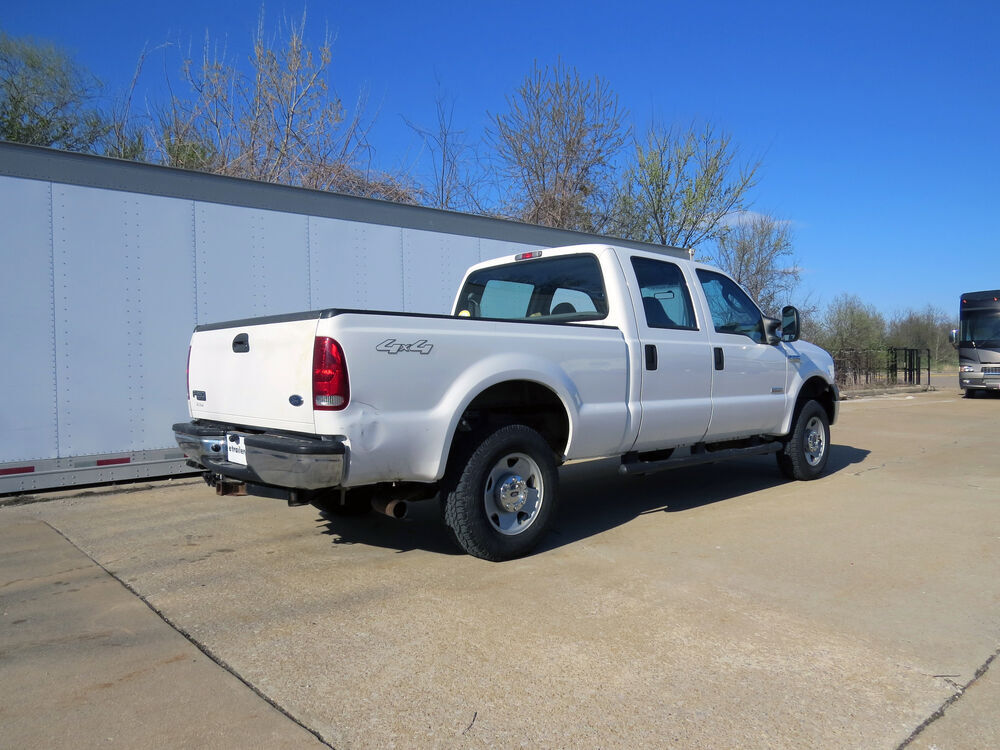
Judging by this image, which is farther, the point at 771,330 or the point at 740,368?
the point at 771,330

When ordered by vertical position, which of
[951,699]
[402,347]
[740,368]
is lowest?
[951,699]

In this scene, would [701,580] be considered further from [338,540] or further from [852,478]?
[852,478]

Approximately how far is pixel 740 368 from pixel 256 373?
3.90 m

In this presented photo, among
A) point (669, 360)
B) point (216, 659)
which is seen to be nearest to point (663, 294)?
point (669, 360)

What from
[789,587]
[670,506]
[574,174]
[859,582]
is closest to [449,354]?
[789,587]

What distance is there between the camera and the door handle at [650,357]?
5.29 metres

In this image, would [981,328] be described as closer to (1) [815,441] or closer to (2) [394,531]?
(1) [815,441]

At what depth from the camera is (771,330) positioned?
6.50 meters

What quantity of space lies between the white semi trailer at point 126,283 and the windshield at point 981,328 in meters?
17.9

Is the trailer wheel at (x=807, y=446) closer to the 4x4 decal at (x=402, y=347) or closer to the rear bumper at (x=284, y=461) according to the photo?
the 4x4 decal at (x=402, y=347)

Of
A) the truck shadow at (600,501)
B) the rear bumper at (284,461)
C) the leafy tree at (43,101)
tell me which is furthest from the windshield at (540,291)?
the leafy tree at (43,101)

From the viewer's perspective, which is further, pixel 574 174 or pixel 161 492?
pixel 574 174

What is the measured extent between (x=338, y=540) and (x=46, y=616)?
1821 millimetres

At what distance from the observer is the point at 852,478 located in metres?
7.40
